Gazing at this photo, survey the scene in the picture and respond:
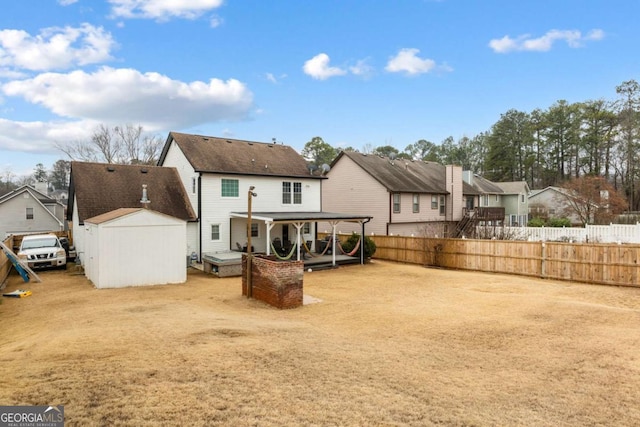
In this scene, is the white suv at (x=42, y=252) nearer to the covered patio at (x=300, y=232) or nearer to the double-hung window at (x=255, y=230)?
the covered patio at (x=300, y=232)

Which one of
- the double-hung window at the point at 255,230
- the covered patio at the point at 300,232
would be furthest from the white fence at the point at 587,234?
the double-hung window at the point at 255,230

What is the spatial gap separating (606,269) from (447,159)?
60.7 m

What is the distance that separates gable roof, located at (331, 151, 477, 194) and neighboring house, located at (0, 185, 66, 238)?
85.6 ft

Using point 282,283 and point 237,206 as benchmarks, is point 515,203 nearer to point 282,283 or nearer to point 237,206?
point 237,206

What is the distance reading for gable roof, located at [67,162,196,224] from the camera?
18484 millimetres

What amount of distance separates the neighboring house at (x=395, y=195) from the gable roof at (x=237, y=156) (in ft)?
19.3

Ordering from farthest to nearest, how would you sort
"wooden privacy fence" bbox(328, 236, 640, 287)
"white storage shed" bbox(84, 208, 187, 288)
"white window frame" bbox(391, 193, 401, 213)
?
"white window frame" bbox(391, 193, 401, 213) < "wooden privacy fence" bbox(328, 236, 640, 287) < "white storage shed" bbox(84, 208, 187, 288)

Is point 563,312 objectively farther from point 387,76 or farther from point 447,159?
point 447,159

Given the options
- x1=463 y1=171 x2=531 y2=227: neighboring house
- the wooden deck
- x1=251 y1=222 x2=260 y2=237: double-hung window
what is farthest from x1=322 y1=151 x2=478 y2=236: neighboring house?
x1=251 y1=222 x2=260 y2=237: double-hung window

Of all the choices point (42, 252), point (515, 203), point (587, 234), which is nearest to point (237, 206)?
point (42, 252)

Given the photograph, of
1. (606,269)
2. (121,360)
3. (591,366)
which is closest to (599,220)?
(606,269)

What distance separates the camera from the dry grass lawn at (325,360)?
431cm

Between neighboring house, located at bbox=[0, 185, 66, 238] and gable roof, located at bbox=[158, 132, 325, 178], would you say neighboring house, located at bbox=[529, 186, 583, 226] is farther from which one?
neighboring house, located at bbox=[0, 185, 66, 238]

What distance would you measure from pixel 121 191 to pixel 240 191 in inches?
237
